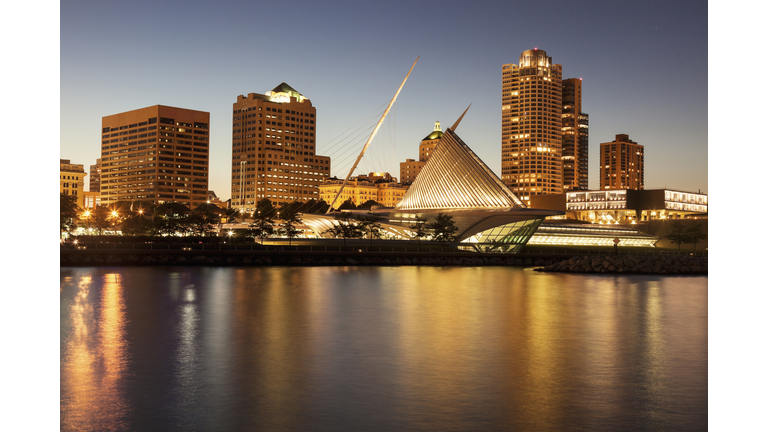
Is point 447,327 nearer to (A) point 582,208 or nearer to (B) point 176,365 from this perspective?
(B) point 176,365

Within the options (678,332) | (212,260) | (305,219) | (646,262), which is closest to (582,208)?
(305,219)

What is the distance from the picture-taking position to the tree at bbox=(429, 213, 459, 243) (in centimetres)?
7375

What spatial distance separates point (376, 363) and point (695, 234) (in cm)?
9136

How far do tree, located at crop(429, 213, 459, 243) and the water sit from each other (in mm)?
46031

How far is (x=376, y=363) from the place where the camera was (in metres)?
13.4

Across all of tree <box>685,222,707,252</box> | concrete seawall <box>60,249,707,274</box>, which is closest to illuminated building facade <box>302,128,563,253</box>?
concrete seawall <box>60,249,707,274</box>

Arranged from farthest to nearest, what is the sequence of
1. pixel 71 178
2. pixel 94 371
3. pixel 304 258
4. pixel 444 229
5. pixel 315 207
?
1. pixel 315 207
2. pixel 71 178
3. pixel 444 229
4. pixel 304 258
5. pixel 94 371

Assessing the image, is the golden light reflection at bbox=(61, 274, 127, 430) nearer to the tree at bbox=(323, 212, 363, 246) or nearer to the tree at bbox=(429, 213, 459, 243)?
the tree at bbox=(323, 212, 363, 246)

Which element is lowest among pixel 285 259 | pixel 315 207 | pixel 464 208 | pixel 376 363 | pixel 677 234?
pixel 285 259

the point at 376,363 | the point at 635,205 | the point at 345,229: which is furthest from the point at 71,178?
the point at 376,363

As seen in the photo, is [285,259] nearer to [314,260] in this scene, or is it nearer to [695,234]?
[314,260]

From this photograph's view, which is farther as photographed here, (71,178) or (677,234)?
(71,178)

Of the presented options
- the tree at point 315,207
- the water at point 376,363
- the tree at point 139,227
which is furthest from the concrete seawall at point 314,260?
the tree at point 315,207

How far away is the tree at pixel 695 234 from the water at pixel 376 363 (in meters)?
71.8
